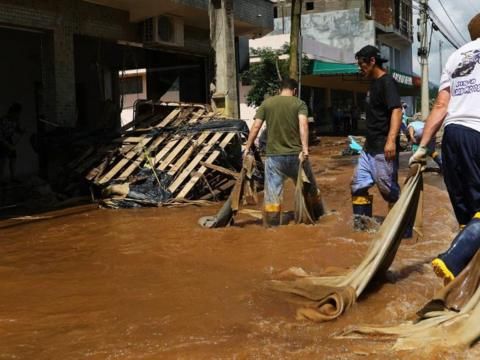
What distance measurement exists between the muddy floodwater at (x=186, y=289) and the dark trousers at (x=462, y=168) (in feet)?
2.19

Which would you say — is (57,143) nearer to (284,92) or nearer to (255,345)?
(284,92)

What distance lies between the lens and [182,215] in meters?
7.87

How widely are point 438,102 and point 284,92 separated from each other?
313cm

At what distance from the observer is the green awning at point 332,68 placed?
2403 cm

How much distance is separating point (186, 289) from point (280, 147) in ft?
8.82

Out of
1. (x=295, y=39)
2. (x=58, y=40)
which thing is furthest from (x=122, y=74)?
(x=58, y=40)

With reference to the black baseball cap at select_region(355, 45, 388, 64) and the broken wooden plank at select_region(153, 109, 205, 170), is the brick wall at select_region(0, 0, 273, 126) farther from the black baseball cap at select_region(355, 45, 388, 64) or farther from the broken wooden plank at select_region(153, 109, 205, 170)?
the black baseball cap at select_region(355, 45, 388, 64)

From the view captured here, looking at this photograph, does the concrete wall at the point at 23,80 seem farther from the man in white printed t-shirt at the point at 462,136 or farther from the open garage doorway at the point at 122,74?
the man in white printed t-shirt at the point at 462,136

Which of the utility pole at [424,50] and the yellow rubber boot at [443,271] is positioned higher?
the utility pole at [424,50]

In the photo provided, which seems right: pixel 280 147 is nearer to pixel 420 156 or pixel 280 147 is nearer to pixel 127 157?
pixel 420 156

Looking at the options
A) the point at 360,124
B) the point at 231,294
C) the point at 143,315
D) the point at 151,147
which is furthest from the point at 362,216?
the point at 360,124

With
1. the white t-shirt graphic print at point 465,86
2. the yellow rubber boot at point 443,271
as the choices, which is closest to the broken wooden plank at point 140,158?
the white t-shirt graphic print at point 465,86

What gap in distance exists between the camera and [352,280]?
12.2 ft

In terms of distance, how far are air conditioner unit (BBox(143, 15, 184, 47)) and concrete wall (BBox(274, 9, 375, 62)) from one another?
24.7 meters
